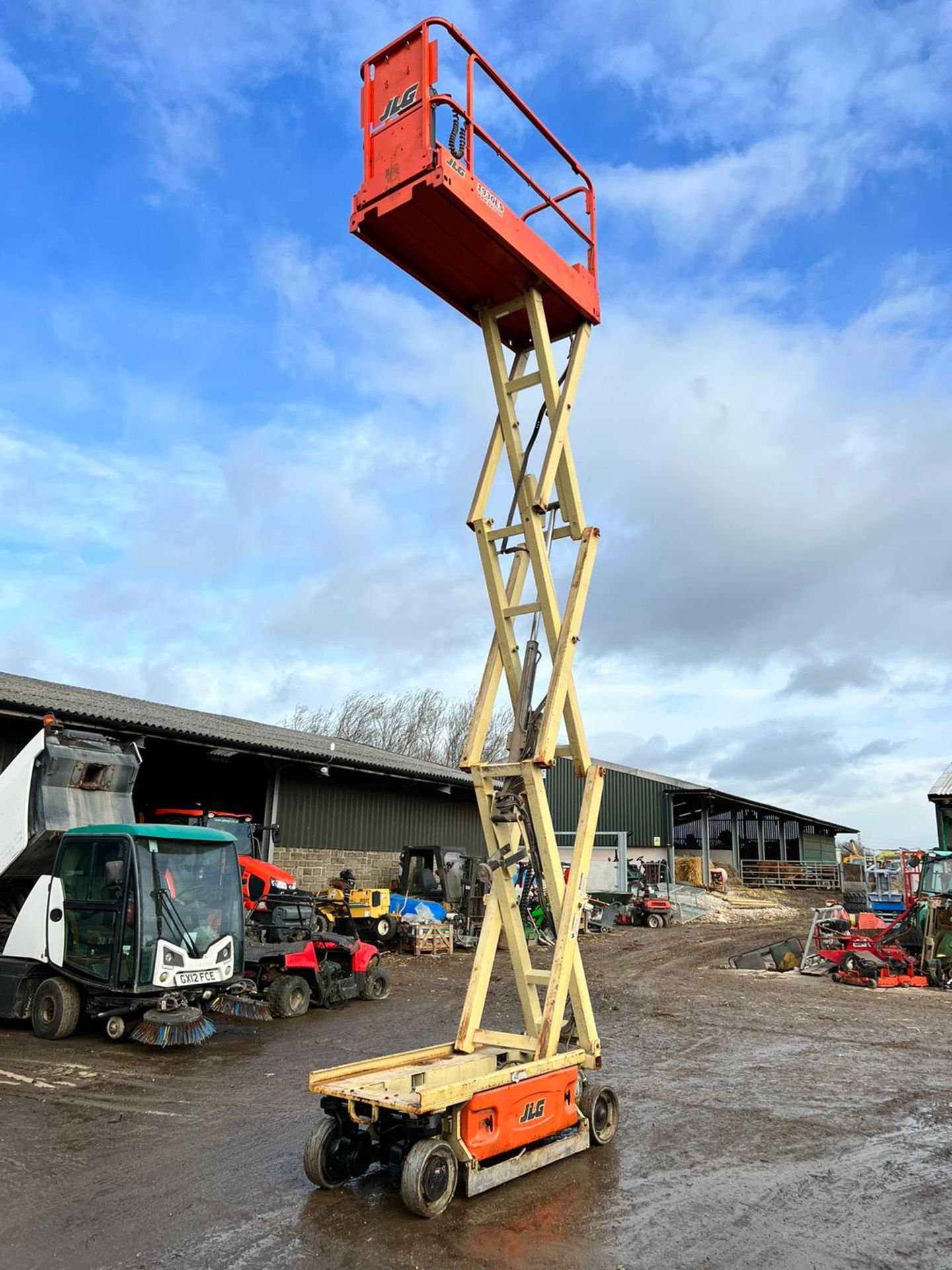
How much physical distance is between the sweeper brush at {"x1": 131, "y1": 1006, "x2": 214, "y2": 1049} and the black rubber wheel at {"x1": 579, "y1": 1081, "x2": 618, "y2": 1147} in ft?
15.7

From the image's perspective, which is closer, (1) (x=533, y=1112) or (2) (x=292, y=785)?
(1) (x=533, y=1112)

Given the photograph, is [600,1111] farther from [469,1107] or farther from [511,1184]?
[469,1107]

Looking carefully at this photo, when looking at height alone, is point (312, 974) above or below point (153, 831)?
below

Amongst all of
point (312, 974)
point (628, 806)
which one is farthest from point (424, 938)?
point (628, 806)

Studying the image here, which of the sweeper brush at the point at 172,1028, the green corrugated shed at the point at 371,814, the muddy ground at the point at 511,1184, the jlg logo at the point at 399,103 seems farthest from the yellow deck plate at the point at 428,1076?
the green corrugated shed at the point at 371,814

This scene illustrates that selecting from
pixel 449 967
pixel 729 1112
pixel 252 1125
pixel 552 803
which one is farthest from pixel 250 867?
pixel 552 803

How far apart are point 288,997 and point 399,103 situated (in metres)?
9.86

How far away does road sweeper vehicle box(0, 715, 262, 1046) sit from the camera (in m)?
9.47

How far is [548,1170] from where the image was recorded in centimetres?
588

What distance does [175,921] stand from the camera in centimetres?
977

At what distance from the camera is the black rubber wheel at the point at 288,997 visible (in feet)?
37.6

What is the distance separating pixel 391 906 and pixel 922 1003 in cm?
984

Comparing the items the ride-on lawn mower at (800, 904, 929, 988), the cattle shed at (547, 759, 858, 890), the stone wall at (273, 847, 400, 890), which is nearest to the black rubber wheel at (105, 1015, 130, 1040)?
the stone wall at (273, 847, 400, 890)

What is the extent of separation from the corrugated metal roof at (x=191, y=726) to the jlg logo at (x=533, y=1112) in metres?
11.2
